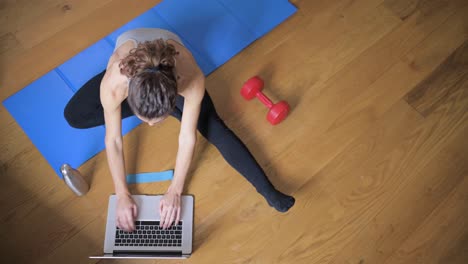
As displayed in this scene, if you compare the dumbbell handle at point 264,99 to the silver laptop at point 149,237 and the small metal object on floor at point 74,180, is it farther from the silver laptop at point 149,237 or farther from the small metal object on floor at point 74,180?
the small metal object on floor at point 74,180

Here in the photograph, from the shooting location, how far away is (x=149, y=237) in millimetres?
1315

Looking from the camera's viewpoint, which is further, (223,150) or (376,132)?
(376,132)

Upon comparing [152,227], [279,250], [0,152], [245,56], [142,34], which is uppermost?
[142,34]

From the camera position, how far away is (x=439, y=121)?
5.32ft

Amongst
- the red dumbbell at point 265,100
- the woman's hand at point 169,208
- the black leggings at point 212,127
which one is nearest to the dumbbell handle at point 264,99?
the red dumbbell at point 265,100

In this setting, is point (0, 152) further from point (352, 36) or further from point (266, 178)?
point (352, 36)

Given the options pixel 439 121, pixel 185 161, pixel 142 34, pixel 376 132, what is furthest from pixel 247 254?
pixel 439 121

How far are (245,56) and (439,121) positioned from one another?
0.83 metres

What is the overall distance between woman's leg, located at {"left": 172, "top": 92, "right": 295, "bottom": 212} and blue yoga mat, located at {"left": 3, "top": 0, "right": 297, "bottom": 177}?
302 millimetres

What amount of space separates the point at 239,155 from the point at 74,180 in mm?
556

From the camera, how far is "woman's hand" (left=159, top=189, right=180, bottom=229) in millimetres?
1334

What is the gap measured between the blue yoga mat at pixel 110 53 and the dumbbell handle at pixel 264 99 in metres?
0.22

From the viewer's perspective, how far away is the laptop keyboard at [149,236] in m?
1.31

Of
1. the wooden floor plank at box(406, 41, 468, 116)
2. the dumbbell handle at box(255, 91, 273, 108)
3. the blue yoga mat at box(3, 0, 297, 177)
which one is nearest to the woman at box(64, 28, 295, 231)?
the blue yoga mat at box(3, 0, 297, 177)
